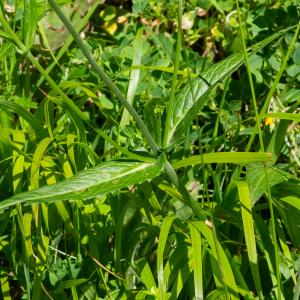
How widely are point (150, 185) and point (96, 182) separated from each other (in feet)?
0.94

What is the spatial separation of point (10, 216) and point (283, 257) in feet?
2.06

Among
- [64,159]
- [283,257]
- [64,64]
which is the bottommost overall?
[283,257]

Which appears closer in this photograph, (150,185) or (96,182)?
(96,182)

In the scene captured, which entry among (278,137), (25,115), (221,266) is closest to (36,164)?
(25,115)

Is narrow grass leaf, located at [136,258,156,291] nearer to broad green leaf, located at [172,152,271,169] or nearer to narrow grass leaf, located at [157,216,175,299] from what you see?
narrow grass leaf, located at [157,216,175,299]

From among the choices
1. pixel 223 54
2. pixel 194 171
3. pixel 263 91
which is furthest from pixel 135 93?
pixel 223 54

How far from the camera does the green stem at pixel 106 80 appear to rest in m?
1.11

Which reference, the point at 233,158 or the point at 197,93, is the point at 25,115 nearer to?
the point at 197,93

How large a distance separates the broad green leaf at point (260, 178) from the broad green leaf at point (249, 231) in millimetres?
16

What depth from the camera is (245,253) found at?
165 centimetres

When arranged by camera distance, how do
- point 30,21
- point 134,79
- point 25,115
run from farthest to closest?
point 134,79 < point 25,115 < point 30,21

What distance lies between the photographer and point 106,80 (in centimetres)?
123

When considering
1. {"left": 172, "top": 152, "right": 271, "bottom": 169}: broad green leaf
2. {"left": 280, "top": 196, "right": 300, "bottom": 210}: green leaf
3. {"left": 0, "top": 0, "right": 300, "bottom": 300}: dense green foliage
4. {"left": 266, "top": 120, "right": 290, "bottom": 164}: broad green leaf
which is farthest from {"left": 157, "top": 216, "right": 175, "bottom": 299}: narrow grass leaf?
{"left": 266, "top": 120, "right": 290, "bottom": 164}: broad green leaf

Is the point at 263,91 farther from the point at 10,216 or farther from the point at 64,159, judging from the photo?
the point at 10,216
